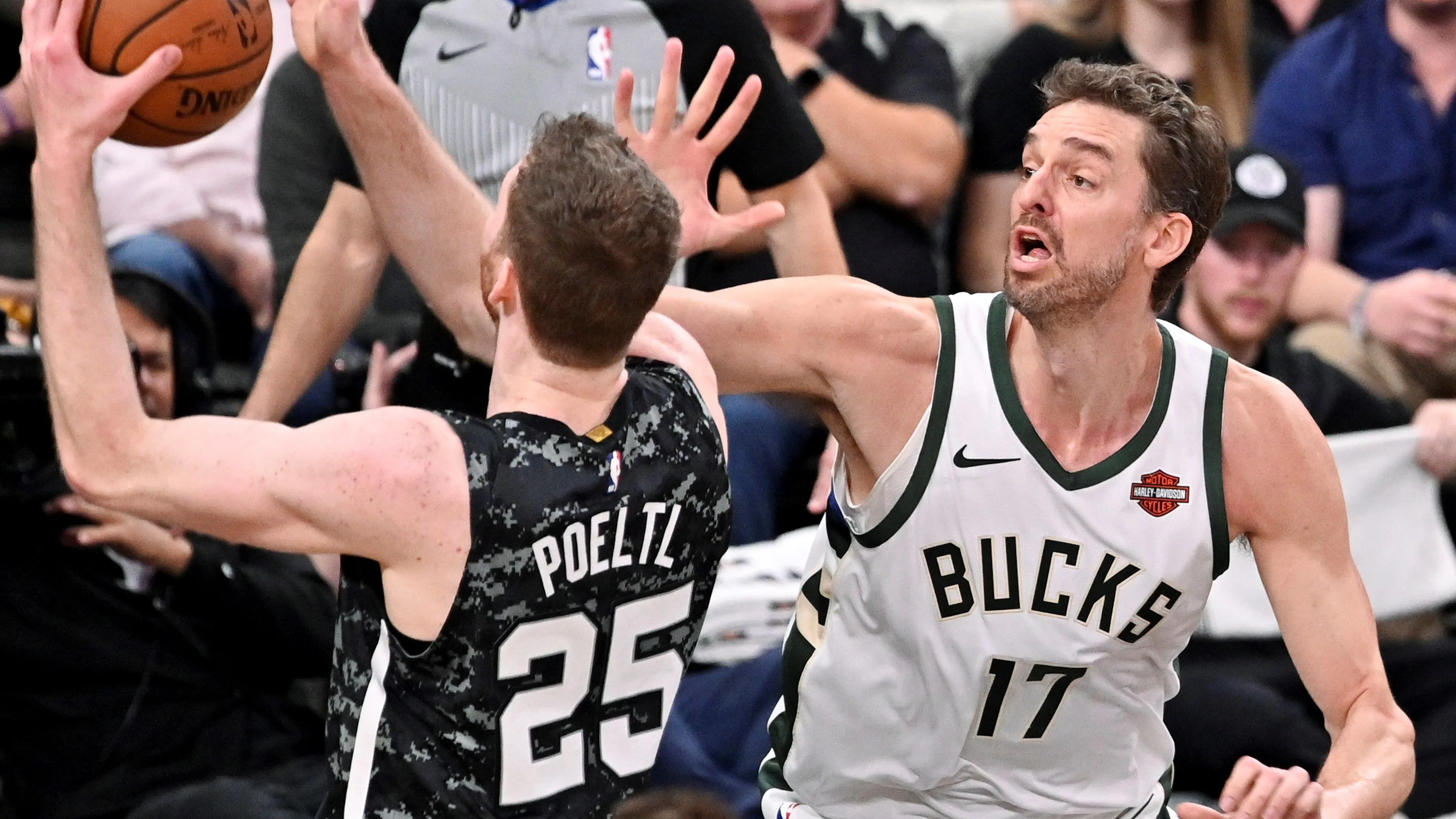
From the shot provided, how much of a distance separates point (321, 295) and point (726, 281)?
1376mm

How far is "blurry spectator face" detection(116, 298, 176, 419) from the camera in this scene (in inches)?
185

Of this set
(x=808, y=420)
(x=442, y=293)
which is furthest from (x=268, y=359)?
(x=808, y=420)

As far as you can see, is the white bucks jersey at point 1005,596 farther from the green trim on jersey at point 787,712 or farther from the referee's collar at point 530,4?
the referee's collar at point 530,4

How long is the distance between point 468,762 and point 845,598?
2.95 feet

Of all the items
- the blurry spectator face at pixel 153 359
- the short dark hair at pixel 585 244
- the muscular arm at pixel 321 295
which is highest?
the short dark hair at pixel 585 244

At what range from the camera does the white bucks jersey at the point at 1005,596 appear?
324 cm

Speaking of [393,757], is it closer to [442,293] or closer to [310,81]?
[442,293]

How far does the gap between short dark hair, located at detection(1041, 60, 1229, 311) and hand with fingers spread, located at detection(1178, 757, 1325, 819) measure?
2.90 feet

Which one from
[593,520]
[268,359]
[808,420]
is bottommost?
[808,420]

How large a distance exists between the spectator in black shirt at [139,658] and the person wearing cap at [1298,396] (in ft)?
7.41

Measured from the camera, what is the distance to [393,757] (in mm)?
2684

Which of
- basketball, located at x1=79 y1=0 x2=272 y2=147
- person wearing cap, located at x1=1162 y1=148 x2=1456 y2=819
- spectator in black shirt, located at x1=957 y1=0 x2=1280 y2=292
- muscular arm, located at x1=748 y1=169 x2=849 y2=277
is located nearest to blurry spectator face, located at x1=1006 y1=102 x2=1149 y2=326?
muscular arm, located at x1=748 y1=169 x2=849 y2=277

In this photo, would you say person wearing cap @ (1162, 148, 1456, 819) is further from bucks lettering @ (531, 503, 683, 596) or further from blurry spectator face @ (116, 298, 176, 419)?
blurry spectator face @ (116, 298, 176, 419)

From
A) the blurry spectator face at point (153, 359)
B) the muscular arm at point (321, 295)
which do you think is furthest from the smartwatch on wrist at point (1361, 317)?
the blurry spectator face at point (153, 359)
